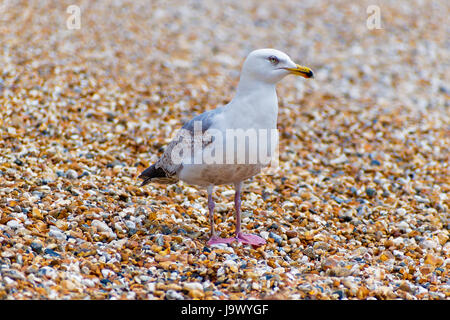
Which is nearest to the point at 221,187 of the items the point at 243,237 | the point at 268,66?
the point at 243,237

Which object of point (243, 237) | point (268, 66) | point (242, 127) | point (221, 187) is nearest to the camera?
point (242, 127)

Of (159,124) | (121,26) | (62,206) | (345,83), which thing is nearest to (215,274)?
(62,206)

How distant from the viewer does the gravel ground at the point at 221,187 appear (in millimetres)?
4875

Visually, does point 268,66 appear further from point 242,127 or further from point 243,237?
point 243,237

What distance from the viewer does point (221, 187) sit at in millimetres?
7008

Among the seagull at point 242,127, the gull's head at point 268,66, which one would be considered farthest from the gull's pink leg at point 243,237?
the gull's head at point 268,66

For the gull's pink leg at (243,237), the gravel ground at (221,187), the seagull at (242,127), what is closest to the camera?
the gravel ground at (221,187)

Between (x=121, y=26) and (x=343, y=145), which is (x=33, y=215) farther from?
(x=121, y=26)

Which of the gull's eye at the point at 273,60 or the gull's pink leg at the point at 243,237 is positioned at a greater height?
the gull's eye at the point at 273,60

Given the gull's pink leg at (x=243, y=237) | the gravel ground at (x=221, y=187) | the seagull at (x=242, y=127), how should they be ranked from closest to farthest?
1. the gravel ground at (x=221, y=187)
2. the seagull at (x=242, y=127)
3. the gull's pink leg at (x=243, y=237)

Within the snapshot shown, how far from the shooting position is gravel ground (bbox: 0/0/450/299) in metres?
4.88

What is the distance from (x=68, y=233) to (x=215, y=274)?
149 centimetres

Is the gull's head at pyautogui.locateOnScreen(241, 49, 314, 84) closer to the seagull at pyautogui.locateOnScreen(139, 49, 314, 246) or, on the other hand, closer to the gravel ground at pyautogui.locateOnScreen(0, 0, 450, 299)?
the seagull at pyautogui.locateOnScreen(139, 49, 314, 246)

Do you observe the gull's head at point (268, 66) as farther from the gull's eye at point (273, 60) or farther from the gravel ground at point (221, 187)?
the gravel ground at point (221, 187)
